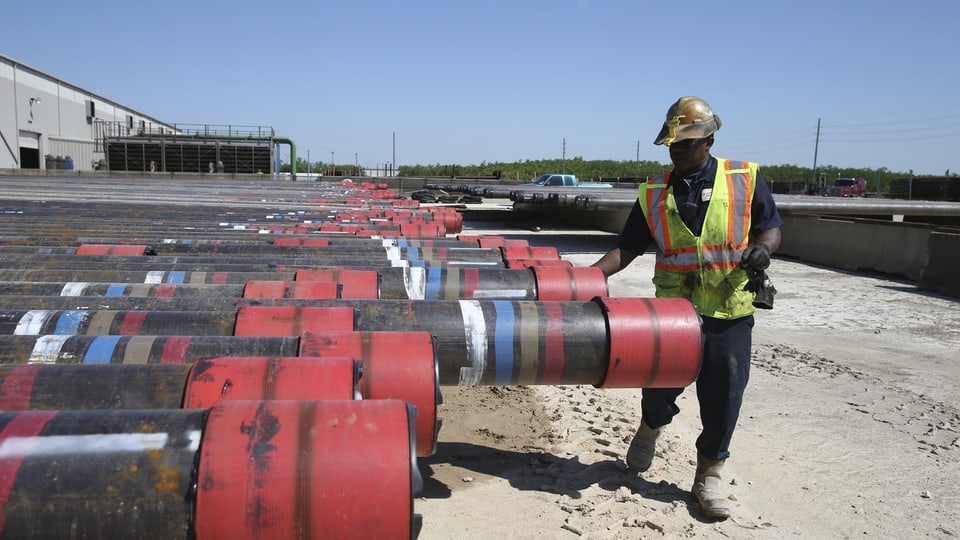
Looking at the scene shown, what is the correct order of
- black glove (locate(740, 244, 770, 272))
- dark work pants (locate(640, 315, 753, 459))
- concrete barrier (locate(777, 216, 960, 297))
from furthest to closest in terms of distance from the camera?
concrete barrier (locate(777, 216, 960, 297)) → dark work pants (locate(640, 315, 753, 459)) → black glove (locate(740, 244, 770, 272))

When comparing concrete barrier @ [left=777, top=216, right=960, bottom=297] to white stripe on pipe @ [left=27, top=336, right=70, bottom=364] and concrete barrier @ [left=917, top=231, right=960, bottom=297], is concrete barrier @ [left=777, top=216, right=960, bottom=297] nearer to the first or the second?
concrete barrier @ [left=917, top=231, right=960, bottom=297]

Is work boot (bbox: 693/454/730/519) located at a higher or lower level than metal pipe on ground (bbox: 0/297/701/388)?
lower

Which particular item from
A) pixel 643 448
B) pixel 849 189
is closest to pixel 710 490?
pixel 643 448

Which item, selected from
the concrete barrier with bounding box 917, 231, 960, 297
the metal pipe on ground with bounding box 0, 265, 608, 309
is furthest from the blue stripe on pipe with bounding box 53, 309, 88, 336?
the concrete barrier with bounding box 917, 231, 960, 297

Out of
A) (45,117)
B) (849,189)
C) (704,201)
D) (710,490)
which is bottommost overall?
(710,490)

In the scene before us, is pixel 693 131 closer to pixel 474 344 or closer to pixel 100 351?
pixel 474 344

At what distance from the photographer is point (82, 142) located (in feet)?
146

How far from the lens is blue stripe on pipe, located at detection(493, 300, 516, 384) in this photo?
2799mm

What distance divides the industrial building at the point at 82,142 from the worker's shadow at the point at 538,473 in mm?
39816

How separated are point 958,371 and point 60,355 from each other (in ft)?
22.5

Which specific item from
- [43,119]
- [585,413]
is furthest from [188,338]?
[43,119]

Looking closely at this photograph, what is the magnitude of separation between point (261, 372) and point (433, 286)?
1.72 metres

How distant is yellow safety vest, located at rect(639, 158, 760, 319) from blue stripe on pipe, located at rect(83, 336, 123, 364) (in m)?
2.55

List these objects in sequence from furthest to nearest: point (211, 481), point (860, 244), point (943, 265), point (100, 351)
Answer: point (860, 244)
point (943, 265)
point (100, 351)
point (211, 481)
